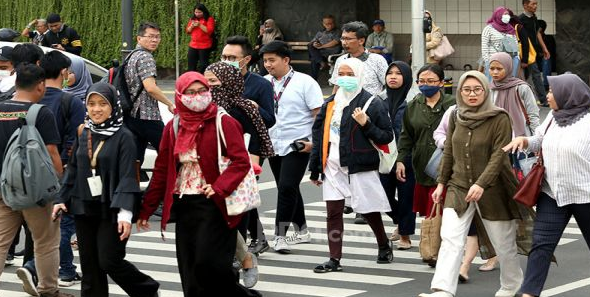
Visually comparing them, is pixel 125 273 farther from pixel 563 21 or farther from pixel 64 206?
pixel 563 21

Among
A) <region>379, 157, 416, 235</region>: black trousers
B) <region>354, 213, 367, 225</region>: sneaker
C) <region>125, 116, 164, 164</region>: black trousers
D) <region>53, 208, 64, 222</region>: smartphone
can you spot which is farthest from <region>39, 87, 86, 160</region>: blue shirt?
<region>354, 213, 367, 225</region>: sneaker

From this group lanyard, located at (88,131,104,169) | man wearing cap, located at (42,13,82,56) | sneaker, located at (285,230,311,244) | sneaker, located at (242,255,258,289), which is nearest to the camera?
lanyard, located at (88,131,104,169)

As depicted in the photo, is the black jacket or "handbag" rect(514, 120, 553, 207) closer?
"handbag" rect(514, 120, 553, 207)

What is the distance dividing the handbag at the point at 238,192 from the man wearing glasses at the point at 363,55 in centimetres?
373

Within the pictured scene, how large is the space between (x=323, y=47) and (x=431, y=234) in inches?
703

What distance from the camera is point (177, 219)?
9.27 m

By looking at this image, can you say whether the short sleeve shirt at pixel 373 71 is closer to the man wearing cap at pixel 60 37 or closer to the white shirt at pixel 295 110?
the white shirt at pixel 295 110

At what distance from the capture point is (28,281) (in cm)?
1059

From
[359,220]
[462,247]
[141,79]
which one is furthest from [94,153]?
[359,220]

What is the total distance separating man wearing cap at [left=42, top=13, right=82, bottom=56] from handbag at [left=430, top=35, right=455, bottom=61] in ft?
22.0

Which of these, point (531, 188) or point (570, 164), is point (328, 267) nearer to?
point (531, 188)

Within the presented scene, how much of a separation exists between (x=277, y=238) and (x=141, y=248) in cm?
134

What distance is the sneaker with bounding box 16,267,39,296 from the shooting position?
34.7 ft

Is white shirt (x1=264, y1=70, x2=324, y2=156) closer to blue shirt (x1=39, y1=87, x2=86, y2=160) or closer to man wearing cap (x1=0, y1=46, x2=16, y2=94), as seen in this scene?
blue shirt (x1=39, y1=87, x2=86, y2=160)
